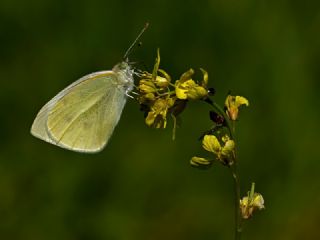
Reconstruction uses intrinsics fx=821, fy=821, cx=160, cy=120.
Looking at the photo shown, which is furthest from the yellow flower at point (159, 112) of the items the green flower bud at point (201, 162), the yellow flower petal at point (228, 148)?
the yellow flower petal at point (228, 148)

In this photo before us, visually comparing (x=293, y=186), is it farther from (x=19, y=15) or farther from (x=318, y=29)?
(x=19, y=15)

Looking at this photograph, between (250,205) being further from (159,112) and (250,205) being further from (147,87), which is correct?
(147,87)

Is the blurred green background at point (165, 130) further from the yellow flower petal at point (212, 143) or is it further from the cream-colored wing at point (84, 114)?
the yellow flower petal at point (212, 143)

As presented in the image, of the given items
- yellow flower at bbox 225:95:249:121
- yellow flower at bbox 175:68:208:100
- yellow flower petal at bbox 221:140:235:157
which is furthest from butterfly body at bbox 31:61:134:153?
yellow flower petal at bbox 221:140:235:157

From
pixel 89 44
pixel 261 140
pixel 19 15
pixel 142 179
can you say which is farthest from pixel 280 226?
pixel 19 15

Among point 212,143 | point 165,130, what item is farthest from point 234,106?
point 165,130

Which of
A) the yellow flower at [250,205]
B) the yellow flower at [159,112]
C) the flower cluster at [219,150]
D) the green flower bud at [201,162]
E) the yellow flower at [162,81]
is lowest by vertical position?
the yellow flower at [250,205]
